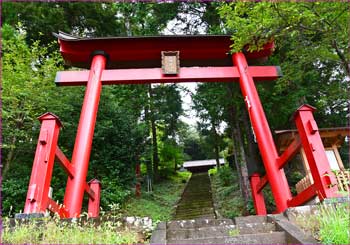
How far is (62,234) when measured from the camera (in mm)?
2420

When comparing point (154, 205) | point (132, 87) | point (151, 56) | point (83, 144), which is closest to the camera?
point (83, 144)

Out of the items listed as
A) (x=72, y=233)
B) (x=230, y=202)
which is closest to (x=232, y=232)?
(x=72, y=233)

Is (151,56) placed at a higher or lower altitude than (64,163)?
higher

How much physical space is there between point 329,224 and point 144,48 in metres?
4.71

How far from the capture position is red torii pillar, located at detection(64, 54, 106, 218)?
11.9ft

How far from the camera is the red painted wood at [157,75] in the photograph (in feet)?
16.8

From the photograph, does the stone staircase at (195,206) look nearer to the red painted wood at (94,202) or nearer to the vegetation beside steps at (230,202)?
the vegetation beside steps at (230,202)

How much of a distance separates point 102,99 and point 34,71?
2565mm

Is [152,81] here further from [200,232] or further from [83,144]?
[200,232]

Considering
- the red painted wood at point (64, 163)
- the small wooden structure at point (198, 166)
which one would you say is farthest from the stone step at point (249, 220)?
the small wooden structure at point (198, 166)

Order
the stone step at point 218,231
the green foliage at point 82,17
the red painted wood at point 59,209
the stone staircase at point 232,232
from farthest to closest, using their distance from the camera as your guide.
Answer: the green foliage at point 82,17 → the red painted wood at point 59,209 → the stone step at point 218,231 → the stone staircase at point 232,232

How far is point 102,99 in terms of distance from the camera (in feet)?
30.2

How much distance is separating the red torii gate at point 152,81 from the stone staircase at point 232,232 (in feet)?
2.97

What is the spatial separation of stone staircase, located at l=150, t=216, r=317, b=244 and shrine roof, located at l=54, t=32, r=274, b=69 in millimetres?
3897
